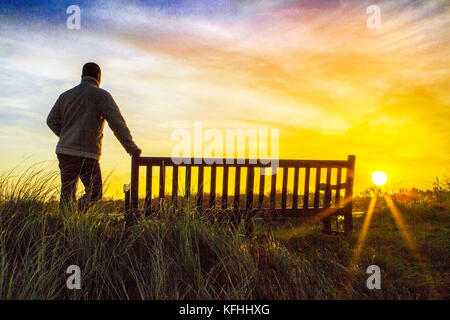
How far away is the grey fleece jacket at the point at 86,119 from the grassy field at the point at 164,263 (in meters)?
0.55

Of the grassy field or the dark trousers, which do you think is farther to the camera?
Answer: the dark trousers

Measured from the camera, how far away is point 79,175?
5.42 meters

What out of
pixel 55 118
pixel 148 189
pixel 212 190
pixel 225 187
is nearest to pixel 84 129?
pixel 55 118

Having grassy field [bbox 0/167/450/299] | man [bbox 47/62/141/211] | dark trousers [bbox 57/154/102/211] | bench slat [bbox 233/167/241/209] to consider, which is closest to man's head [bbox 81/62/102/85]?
man [bbox 47/62/141/211]

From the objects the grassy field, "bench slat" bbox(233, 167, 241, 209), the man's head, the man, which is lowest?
the grassy field

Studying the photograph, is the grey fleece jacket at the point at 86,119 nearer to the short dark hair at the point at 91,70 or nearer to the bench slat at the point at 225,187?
the short dark hair at the point at 91,70

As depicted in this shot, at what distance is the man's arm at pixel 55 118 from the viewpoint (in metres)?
5.76

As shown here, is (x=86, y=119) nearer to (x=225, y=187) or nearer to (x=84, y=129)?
(x=84, y=129)

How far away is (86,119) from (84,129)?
0.14 meters

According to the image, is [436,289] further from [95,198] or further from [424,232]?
[95,198]

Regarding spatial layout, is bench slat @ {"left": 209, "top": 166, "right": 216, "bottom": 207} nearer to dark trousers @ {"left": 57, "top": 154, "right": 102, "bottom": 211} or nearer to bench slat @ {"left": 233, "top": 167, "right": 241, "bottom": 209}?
bench slat @ {"left": 233, "top": 167, "right": 241, "bottom": 209}

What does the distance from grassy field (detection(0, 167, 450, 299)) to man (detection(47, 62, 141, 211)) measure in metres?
0.30

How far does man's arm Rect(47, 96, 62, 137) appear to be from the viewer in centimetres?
576
